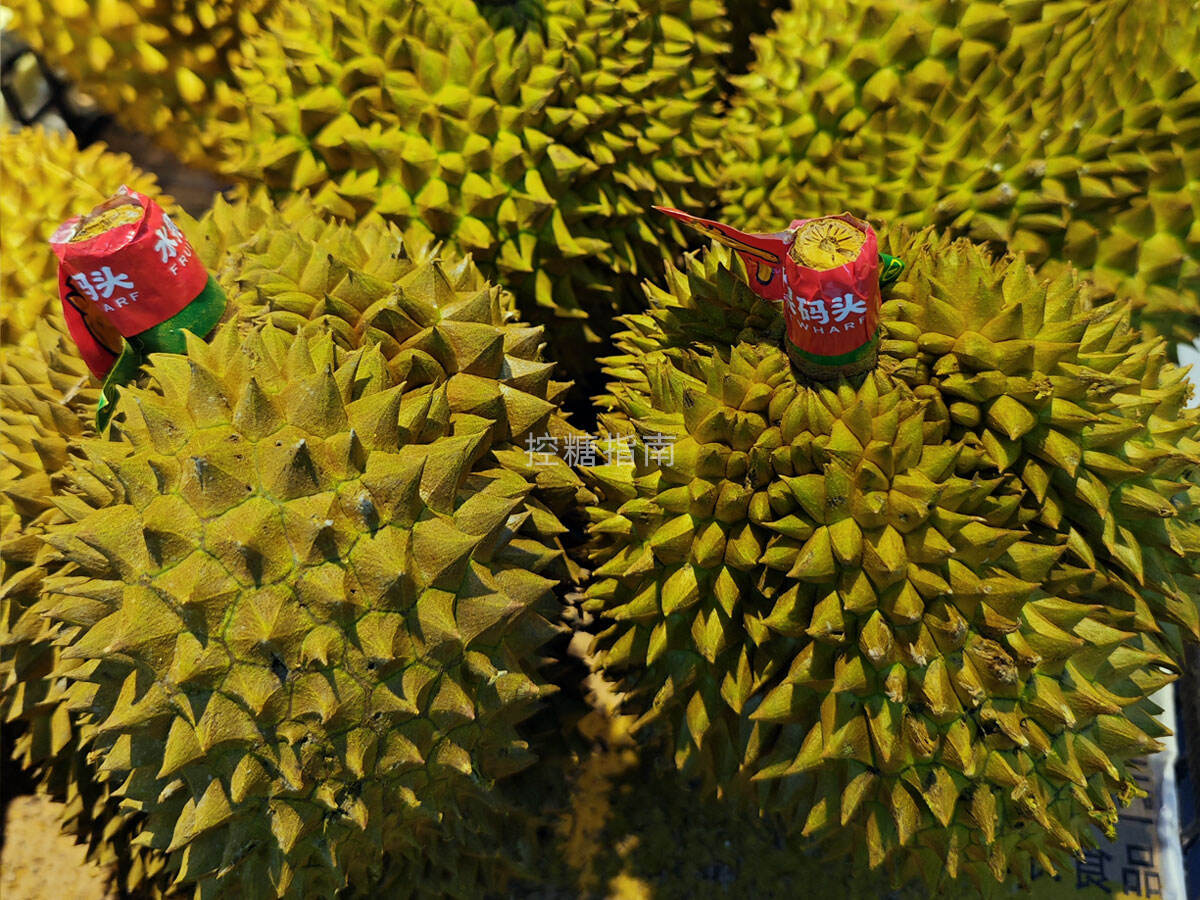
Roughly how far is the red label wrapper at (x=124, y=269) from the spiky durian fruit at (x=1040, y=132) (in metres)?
1.46

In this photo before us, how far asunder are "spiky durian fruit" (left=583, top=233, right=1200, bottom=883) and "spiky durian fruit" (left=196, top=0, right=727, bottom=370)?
648mm

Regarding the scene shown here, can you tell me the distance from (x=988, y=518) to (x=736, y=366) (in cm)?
51

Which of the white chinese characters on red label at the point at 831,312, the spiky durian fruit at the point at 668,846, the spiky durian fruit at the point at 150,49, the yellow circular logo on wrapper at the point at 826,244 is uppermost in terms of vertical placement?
the spiky durian fruit at the point at 150,49

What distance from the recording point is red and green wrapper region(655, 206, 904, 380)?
1434 millimetres

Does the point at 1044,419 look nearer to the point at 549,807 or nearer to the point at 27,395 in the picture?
the point at 549,807

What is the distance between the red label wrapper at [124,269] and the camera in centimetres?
150

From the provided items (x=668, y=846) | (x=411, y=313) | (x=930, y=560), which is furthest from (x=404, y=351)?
(x=668, y=846)

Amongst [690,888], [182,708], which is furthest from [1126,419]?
[182,708]

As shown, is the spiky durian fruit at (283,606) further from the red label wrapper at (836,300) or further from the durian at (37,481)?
the red label wrapper at (836,300)

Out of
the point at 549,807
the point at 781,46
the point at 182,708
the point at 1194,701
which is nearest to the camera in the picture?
the point at 182,708

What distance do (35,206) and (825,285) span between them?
203cm

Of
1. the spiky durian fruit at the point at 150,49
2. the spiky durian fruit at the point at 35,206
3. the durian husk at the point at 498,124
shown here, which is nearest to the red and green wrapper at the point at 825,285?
the durian husk at the point at 498,124

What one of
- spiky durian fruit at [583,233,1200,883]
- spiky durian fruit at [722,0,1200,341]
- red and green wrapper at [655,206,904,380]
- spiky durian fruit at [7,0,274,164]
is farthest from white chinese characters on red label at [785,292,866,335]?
spiky durian fruit at [7,0,274,164]

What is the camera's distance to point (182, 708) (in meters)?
1.37
